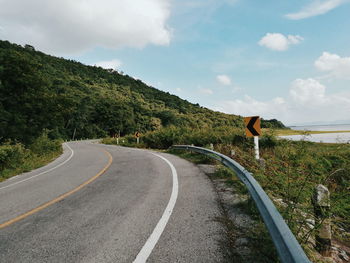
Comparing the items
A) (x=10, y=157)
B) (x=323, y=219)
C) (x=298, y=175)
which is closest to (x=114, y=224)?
(x=323, y=219)

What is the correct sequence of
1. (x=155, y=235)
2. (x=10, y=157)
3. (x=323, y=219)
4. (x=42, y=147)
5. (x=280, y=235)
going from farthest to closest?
(x=42, y=147) → (x=10, y=157) → (x=155, y=235) → (x=323, y=219) → (x=280, y=235)

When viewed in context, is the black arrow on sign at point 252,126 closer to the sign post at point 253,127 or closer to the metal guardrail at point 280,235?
the sign post at point 253,127

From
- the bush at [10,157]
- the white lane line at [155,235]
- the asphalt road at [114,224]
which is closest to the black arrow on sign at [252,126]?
the asphalt road at [114,224]

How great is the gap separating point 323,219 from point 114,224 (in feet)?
11.0

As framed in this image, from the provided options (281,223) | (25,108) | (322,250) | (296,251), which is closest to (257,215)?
(322,250)

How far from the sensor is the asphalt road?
3.31 meters

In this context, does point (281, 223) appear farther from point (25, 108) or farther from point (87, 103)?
point (87, 103)

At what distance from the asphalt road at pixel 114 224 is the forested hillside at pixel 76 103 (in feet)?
30.4

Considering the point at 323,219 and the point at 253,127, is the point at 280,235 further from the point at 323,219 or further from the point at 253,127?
the point at 253,127

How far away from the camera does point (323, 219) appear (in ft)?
10.4

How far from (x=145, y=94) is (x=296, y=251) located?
126m

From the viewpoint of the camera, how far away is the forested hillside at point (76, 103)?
21266 mm

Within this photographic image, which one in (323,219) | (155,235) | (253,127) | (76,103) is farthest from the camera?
(76,103)

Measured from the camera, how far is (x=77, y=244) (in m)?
3.62
